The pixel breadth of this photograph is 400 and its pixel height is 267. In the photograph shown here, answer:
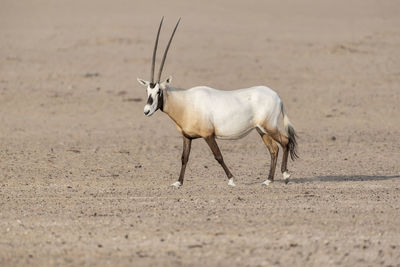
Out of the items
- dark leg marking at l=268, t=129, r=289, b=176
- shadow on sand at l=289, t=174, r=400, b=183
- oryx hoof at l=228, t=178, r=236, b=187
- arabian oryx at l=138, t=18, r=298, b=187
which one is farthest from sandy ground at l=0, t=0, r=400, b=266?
arabian oryx at l=138, t=18, r=298, b=187

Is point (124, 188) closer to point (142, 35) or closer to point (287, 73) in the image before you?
point (287, 73)

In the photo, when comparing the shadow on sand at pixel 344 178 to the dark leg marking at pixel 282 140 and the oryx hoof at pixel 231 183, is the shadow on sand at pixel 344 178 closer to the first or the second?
the dark leg marking at pixel 282 140

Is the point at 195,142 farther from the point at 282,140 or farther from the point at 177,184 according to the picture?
the point at 177,184

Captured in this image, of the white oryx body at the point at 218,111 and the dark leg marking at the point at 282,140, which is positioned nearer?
the white oryx body at the point at 218,111

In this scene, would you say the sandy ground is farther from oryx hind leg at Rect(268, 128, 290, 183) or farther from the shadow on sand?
oryx hind leg at Rect(268, 128, 290, 183)

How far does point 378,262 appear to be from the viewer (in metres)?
7.11

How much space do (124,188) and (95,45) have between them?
1623 cm

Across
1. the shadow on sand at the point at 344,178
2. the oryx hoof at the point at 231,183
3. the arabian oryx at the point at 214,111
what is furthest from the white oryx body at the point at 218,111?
the shadow on sand at the point at 344,178

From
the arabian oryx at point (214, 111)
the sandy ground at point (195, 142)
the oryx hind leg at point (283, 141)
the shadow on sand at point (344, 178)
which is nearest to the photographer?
the sandy ground at point (195, 142)

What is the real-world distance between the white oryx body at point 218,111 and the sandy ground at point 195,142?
0.70m

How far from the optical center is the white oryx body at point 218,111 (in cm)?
1177

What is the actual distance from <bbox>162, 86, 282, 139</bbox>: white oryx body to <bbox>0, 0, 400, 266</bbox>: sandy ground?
70cm

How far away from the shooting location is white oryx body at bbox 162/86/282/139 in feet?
38.6

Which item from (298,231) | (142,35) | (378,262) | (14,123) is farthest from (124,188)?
(142,35)
